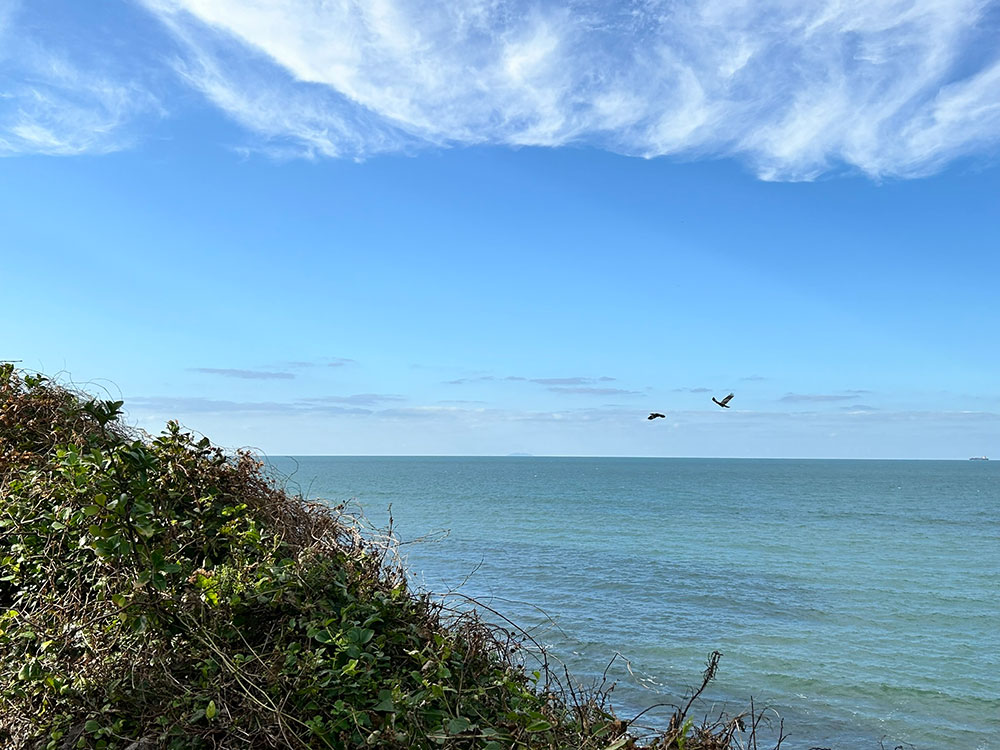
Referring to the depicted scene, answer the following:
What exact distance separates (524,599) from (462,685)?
18536 millimetres

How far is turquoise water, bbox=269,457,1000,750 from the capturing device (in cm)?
1334

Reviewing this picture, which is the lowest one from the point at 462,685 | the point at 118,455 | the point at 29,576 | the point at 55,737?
the point at 55,737

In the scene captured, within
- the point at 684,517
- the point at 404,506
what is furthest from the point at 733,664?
the point at 404,506

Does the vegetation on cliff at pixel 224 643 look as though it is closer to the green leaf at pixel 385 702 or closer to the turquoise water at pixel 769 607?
the green leaf at pixel 385 702

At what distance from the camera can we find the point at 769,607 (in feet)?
73.8

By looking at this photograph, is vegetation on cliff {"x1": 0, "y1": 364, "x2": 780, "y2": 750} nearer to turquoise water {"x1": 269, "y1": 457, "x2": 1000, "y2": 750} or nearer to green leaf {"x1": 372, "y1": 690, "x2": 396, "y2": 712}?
green leaf {"x1": 372, "y1": 690, "x2": 396, "y2": 712}

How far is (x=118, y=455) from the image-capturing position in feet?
12.7

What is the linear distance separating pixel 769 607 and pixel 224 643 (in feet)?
71.1

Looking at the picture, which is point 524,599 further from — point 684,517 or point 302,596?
point 684,517

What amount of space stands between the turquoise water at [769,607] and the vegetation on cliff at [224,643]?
0.61m

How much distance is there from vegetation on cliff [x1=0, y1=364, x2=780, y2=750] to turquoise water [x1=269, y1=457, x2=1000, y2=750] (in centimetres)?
61

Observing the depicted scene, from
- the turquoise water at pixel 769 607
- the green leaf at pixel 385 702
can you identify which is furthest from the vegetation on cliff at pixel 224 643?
the turquoise water at pixel 769 607

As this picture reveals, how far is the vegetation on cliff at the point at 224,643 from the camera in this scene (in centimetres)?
337

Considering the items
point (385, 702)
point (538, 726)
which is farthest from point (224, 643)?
point (538, 726)
